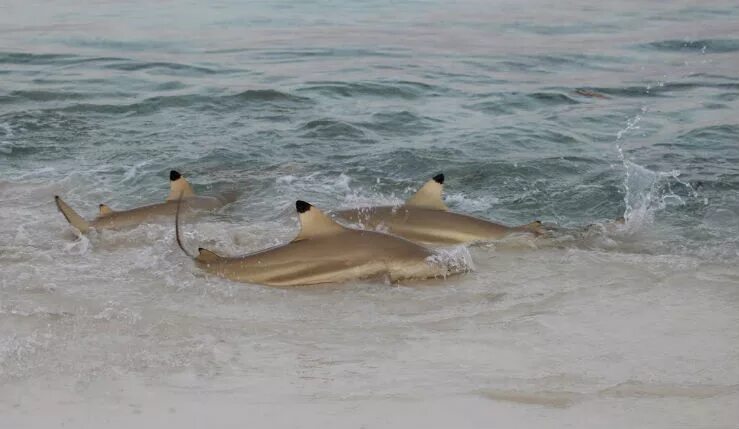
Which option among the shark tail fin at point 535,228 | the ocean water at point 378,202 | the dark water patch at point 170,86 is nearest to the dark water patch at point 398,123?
the ocean water at point 378,202

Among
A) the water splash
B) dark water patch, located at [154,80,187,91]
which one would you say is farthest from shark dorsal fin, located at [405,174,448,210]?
dark water patch, located at [154,80,187,91]

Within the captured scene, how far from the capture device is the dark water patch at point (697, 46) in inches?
590

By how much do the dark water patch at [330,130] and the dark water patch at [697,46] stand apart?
648 cm

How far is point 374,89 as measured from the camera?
12.2m

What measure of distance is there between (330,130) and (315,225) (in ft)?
15.8

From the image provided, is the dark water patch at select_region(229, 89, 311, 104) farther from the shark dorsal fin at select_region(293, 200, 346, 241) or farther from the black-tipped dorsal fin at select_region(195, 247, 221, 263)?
the shark dorsal fin at select_region(293, 200, 346, 241)

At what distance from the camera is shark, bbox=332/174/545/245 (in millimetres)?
6098

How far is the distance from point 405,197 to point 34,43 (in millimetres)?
9824

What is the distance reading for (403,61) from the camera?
14.1 metres

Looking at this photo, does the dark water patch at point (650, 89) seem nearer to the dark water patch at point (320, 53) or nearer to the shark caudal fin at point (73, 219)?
the dark water patch at point (320, 53)

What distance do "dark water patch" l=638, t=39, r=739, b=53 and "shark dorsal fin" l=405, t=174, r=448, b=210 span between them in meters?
9.62

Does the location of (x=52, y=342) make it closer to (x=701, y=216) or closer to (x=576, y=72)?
(x=701, y=216)

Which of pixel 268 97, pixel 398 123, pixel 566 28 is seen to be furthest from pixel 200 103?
pixel 566 28

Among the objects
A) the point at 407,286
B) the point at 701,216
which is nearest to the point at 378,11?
the point at 701,216
